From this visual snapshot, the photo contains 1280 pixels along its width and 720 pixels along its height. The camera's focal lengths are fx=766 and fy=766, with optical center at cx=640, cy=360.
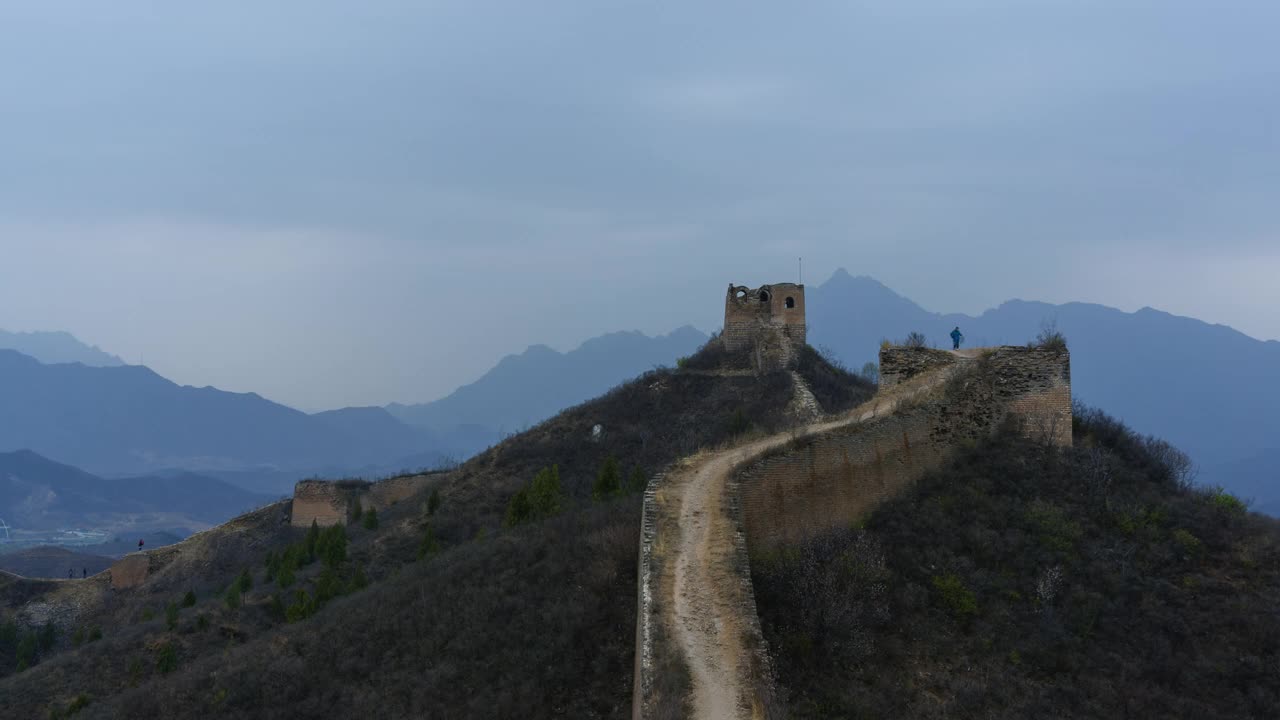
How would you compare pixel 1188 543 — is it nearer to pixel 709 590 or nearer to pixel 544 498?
pixel 709 590

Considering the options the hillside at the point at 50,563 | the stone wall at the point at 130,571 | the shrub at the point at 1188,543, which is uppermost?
the shrub at the point at 1188,543

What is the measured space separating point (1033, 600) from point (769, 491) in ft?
14.4

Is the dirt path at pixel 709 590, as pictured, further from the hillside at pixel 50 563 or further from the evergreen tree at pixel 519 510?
the hillside at pixel 50 563

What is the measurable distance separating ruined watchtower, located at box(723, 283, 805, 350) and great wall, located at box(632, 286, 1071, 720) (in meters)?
24.5

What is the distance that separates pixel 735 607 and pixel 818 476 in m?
4.07

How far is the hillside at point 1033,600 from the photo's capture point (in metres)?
10.1

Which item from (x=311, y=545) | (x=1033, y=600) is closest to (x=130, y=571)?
(x=311, y=545)

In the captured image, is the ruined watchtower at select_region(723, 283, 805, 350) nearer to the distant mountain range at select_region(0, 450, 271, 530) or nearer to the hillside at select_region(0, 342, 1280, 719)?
the hillside at select_region(0, 342, 1280, 719)

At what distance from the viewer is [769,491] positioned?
12.9 metres

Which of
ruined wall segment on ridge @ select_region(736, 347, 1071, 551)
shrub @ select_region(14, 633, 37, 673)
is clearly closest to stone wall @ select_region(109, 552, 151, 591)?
shrub @ select_region(14, 633, 37, 673)

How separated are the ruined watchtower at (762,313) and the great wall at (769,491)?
24.5 m

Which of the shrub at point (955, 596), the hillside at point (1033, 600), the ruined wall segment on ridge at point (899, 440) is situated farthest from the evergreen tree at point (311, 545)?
the shrub at point (955, 596)

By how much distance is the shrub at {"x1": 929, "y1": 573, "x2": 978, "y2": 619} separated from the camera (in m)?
11.7

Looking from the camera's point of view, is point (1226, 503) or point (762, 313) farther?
point (762, 313)
